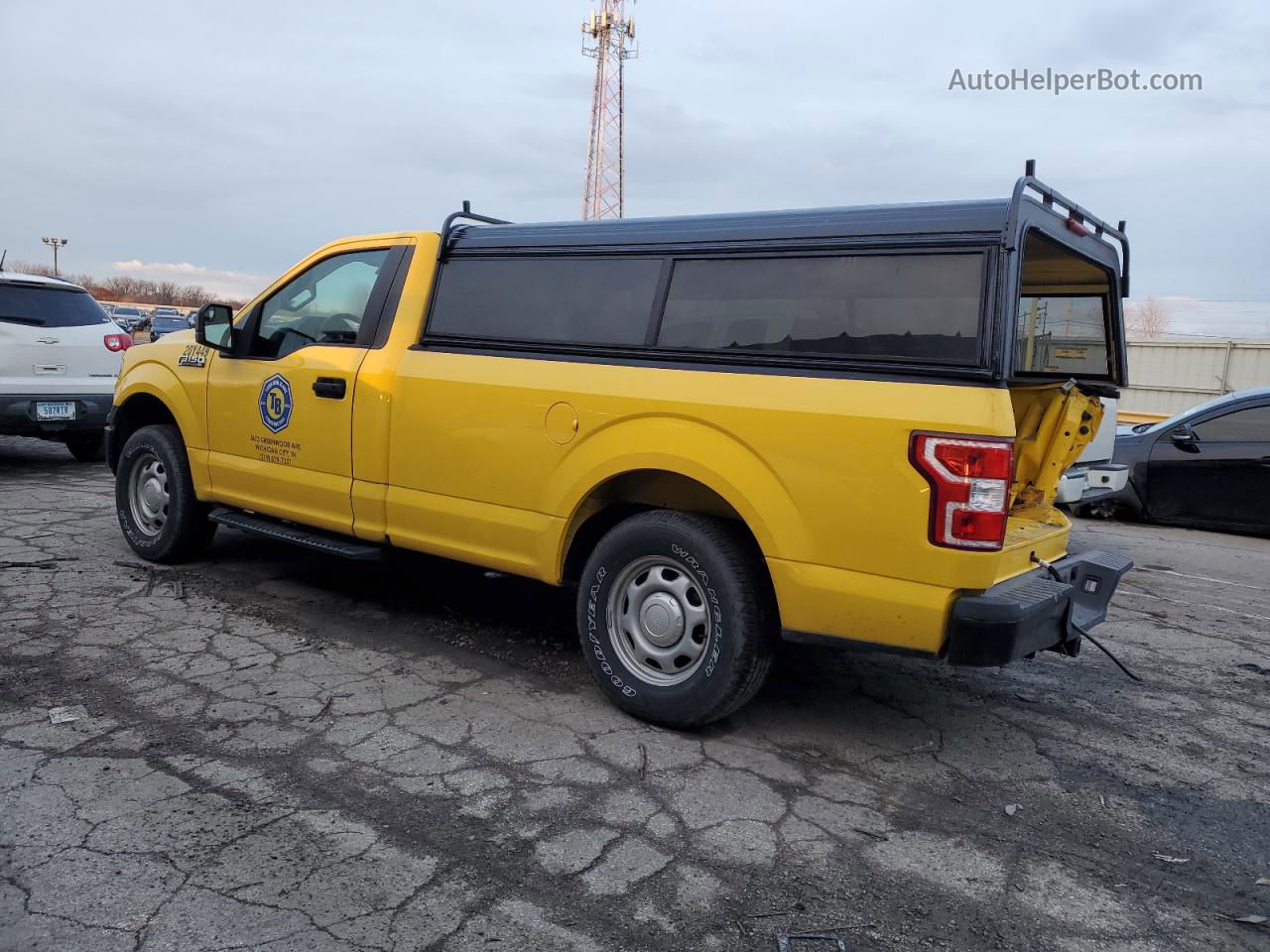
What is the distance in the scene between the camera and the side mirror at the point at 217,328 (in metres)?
5.34

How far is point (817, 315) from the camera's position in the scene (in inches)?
140

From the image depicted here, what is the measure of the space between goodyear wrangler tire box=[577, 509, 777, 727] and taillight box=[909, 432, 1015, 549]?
0.76 metres

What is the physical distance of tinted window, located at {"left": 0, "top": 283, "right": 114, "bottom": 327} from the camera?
8.92m

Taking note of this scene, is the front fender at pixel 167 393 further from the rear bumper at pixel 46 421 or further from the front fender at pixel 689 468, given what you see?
the rear bumper at pixel 46 421

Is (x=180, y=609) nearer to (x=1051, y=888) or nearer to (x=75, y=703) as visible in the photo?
(x=75, y=703)

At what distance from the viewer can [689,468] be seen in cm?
368

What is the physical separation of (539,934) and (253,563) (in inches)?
167

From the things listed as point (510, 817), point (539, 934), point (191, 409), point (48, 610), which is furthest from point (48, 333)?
point (539, 934)

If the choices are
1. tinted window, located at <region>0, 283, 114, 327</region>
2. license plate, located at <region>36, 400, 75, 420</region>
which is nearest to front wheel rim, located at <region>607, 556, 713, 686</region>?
license plate, located at <region>36, 400, 75, 420</region>

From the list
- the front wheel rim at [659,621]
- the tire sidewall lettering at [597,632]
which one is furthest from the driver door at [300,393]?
the front wheel rim at [659,621]

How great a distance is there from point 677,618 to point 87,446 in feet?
28.9

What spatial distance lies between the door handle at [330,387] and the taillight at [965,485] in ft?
9.19

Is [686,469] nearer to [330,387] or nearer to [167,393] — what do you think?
[330,387]

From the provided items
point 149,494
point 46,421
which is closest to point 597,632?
point 149,494
